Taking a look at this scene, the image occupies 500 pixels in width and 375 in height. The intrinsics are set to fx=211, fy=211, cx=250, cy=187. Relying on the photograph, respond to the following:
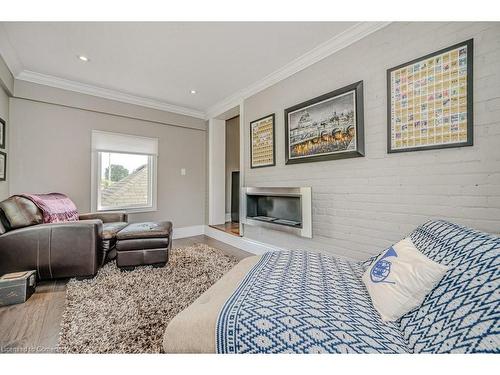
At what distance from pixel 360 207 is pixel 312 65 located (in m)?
1.73

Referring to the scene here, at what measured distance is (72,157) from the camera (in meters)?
3.22

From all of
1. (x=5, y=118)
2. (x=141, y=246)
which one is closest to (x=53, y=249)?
(x=141, y=246)

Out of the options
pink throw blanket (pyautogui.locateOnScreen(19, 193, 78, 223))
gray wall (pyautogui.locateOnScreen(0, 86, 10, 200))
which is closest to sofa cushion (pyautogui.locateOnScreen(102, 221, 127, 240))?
pink throw blanket (pyautogui.locateOnScreen(19, 193, 78, 223))

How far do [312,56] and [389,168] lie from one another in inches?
61.4

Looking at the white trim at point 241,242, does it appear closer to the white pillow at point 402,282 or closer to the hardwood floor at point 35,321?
the white pillow at point 402,282

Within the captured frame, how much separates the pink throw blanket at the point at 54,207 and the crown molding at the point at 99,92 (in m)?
1.63

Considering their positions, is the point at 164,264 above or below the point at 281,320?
below

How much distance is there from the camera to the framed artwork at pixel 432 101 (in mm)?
1470

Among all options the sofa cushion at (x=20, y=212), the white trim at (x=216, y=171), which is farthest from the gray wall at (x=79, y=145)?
the sofa cushion at (x=20, y=212)

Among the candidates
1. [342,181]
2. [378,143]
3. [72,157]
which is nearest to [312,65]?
[378,143]

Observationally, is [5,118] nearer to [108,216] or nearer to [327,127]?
[108,216]

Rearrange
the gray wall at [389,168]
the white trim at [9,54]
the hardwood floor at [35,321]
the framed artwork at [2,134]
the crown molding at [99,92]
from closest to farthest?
1. the hardwood floor at [35,321]
2. the gray wall at [389,168]
3. the white trim at [9,54]
4. the framed artwork at [2,134]
5. the crown molding at [99,92]
